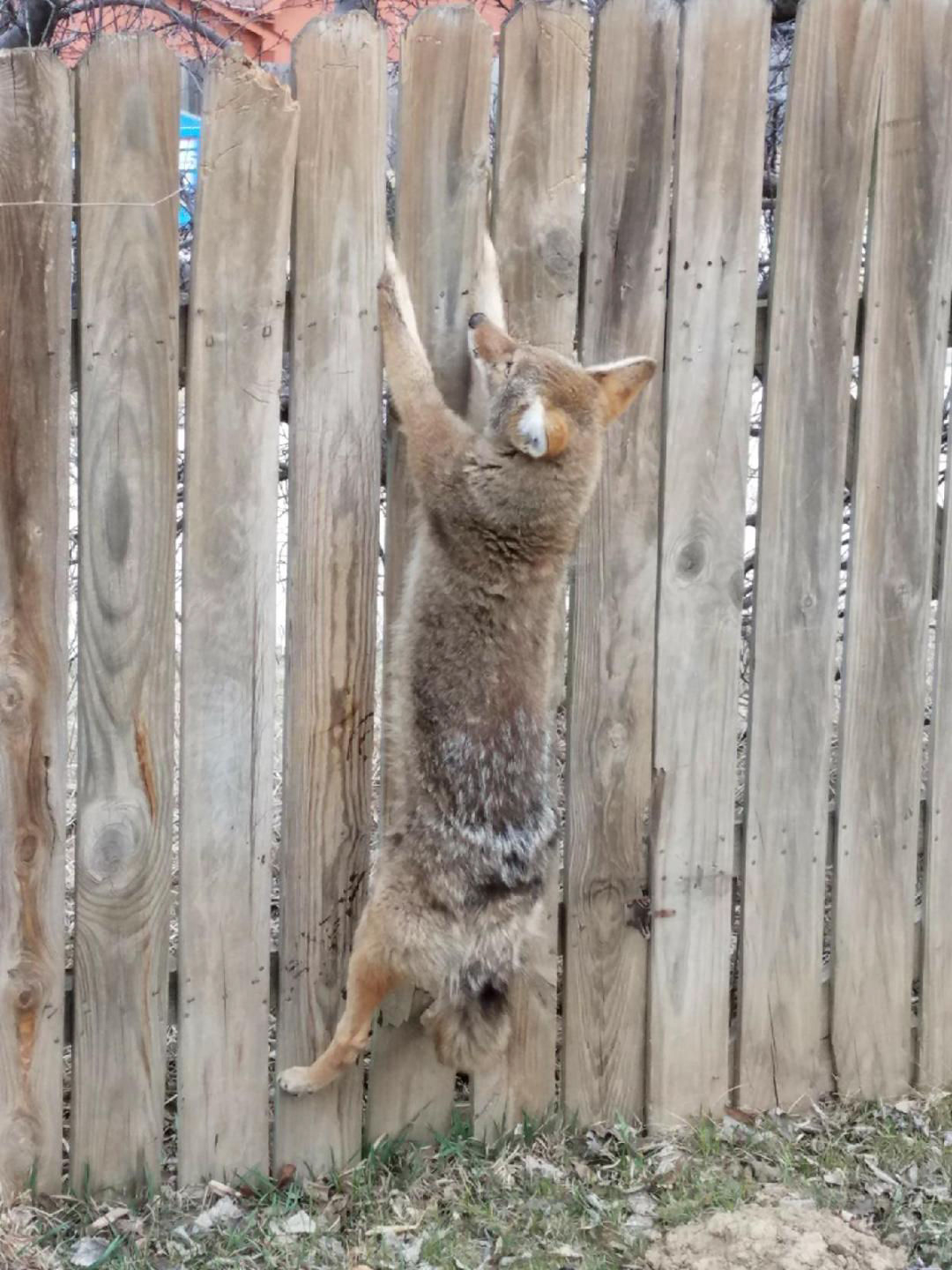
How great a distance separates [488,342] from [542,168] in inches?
19.5

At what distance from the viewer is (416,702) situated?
326cm

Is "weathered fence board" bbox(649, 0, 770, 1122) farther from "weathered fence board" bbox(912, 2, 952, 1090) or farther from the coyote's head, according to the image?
"weathered fence board" bbox(912, 2, 952, 1090)

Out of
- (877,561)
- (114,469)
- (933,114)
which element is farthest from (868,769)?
(114,469)

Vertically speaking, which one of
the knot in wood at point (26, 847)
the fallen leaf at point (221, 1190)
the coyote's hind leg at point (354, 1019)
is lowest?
the fallen leaf at point (221, 1190)

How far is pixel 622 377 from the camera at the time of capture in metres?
3.29

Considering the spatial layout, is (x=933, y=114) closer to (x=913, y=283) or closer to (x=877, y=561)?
(x=913, y=283)

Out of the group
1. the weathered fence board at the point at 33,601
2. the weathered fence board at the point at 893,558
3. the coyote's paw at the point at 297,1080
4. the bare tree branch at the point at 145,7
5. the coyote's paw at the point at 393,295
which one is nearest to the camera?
the weathered fence board at the point at 33,601

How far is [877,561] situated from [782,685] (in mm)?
469

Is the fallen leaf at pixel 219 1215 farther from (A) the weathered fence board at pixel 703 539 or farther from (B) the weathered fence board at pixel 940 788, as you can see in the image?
(B) the weathered fence board at pixel 940 788

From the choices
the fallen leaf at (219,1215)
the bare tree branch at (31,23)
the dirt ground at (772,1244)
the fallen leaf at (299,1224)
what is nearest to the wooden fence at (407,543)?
the fallen leaf at (219,1215)

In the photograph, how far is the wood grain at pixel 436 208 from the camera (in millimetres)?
3125

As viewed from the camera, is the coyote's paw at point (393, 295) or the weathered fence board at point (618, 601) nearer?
the coyote's paw at point (393, 295)

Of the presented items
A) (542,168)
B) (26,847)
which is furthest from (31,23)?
(26,847)

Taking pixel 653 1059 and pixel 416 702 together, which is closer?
pixel 416 702
